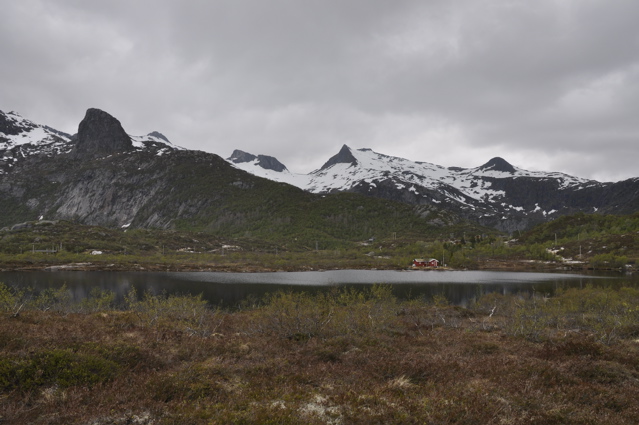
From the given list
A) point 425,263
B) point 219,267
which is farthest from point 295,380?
point 425,263

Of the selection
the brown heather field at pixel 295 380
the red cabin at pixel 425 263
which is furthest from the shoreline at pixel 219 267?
the brown heather field at pixel 295 380

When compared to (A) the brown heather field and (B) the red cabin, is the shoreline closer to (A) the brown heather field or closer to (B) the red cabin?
(B) the red cabin

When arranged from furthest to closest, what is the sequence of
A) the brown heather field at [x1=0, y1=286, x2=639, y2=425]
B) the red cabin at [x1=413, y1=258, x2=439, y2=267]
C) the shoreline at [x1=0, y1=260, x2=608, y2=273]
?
the red cabin at [x1=413, y1=258, x2=439, y2=267], the shoreline at [x1=0, y1=260, x2=608, y2=273], the brown heather field at [x1=0, y1=286, x2=639, y2=425]

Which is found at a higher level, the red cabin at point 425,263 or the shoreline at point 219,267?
the red cabin at point 425,263

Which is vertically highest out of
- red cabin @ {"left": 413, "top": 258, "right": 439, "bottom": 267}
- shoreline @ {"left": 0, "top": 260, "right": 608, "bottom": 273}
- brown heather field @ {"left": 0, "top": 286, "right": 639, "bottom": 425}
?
brown heather field @ {"left": 0, "top": 286, "right": 639, "bottom": 425}

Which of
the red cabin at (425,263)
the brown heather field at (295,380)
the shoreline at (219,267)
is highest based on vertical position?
the brown heather field at (295,380)

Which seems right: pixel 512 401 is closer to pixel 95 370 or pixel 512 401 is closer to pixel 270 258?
pixel 95 370

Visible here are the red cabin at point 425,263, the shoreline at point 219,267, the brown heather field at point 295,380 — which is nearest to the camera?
the brown heather field at point 295,380

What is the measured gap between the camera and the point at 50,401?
11.2m

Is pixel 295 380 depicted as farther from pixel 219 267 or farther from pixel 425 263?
pixel 425 263

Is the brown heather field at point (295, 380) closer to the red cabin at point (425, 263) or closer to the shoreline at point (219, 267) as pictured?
the shoreline at point (219, 267)

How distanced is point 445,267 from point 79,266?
6035 inches

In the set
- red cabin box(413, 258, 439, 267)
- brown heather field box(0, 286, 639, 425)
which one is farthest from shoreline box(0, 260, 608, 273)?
brown heather field box(0, 286, 639, 425)

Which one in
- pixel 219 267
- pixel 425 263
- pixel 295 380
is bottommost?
pixel 219 267
